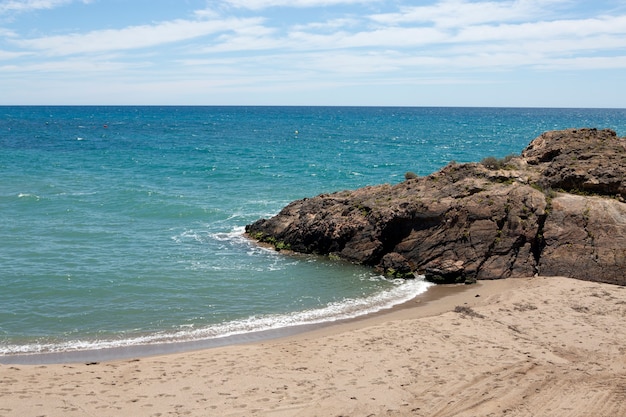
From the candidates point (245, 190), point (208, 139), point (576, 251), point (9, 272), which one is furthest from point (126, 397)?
point (208, 139)

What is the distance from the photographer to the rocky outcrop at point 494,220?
2106 cm

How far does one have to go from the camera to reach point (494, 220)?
73.0ft

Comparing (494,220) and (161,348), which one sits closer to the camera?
(161,348)

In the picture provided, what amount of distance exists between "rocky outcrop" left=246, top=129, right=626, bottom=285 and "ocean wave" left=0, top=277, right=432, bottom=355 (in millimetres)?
2235

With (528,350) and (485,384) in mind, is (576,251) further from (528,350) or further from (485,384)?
(485,384)

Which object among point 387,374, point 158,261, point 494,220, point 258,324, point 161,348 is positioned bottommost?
point 161,348

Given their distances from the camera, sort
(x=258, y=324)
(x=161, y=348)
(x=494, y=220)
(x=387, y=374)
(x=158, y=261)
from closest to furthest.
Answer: (x=387, y=374) → (x=161, y=348) → (x=258, y=324) → (x=494, y=220) → (x=158, y=261)

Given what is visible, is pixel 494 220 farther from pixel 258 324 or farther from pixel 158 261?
pixel 158 261

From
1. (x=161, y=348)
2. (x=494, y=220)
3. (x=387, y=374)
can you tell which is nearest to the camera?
(x=387, y=374)

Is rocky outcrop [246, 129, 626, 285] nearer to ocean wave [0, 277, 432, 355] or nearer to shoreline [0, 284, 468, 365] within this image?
ocean wave [0, 277, 432, 355]

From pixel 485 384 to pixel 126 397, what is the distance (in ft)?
24.2

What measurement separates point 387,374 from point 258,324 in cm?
551

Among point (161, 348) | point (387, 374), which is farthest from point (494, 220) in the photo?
point (161, 348)

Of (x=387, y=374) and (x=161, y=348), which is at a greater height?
(x=387, y=374)
